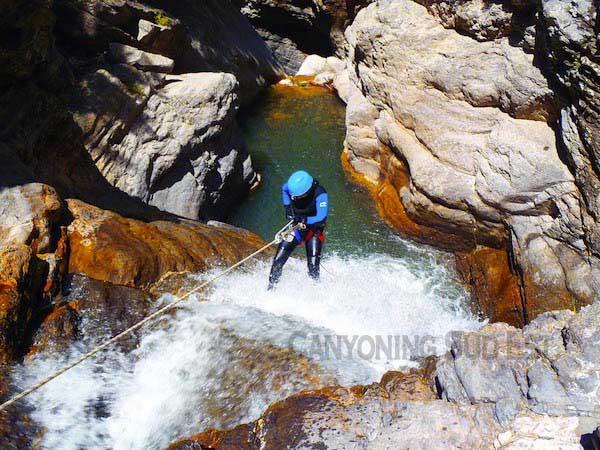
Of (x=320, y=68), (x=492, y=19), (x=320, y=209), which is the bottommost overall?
(x=320, y=68)

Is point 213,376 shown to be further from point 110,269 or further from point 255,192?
point 255,192

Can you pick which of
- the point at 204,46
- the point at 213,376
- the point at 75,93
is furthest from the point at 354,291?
the point at 204,46

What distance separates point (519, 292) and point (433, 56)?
5.83 m

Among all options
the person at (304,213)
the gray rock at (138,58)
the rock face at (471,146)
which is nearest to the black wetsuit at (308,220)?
the person at (304,213)

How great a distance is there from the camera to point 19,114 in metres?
8.66

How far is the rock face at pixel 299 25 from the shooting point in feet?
77.7

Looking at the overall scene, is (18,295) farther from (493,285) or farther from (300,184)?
(493,285)

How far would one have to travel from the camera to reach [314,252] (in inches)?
343

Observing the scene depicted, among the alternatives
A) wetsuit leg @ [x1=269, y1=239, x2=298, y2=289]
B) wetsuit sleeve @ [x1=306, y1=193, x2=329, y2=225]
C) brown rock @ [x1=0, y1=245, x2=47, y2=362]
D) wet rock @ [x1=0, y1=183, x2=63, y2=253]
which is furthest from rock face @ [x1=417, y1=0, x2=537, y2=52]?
brown rock @ [x1=0, y1=245, x2=47, y2=362]

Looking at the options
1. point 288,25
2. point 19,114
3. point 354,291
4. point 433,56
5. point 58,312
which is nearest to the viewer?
point 58,312

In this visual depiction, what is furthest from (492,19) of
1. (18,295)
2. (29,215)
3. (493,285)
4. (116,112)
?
(18,295)

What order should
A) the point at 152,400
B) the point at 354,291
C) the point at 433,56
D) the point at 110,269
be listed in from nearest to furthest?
the point at 152,400 < the point at 110,269 < the point at 354,291 < the point at 433,56

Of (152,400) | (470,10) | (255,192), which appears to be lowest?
(255,192)

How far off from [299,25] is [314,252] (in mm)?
20229
